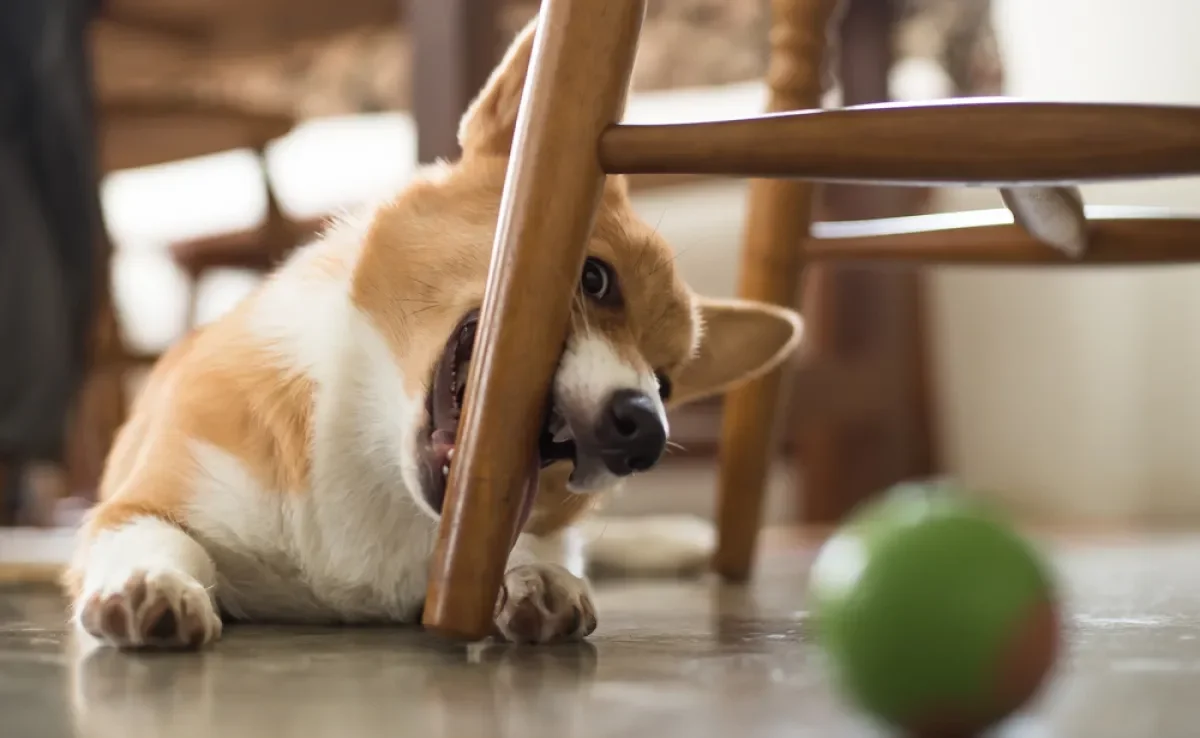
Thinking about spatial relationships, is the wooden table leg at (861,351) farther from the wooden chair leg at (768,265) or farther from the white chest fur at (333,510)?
the white chest fur at (333,510)

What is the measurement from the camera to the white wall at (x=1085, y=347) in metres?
3.04

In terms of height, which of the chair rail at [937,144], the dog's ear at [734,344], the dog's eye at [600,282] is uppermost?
the chair rail at [937,144]

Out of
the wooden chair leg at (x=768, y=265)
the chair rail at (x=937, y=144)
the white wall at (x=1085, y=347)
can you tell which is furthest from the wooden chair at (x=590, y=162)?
the white wall at (x=1085, y=347)

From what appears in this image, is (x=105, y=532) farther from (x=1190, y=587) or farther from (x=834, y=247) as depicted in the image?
(x=1190, y=587)

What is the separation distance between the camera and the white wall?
9.96ft

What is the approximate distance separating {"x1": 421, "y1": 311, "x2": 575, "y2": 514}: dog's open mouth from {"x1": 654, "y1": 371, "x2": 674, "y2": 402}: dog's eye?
0.23 m

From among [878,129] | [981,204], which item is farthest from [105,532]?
[981,204]

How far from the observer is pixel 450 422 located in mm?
1117

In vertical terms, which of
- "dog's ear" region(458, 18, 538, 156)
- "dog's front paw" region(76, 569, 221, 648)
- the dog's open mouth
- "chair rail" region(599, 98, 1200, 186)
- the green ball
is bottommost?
"dog's front paw" region(76, 569, 221, 648)

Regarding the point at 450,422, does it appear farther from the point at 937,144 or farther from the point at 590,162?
the point at 937,144

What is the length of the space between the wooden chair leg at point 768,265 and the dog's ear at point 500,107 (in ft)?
1.17

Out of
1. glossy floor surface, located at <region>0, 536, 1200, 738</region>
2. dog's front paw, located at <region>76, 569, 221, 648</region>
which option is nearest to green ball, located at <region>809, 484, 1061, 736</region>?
glossy floor surface, located at <region>0, 536, 1200, 738</region>

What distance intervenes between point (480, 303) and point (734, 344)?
0.38 metres

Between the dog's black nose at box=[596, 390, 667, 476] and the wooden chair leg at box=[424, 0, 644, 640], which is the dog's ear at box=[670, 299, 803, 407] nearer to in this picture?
the dog's black nose at box=[596, 390, 667, 476]
